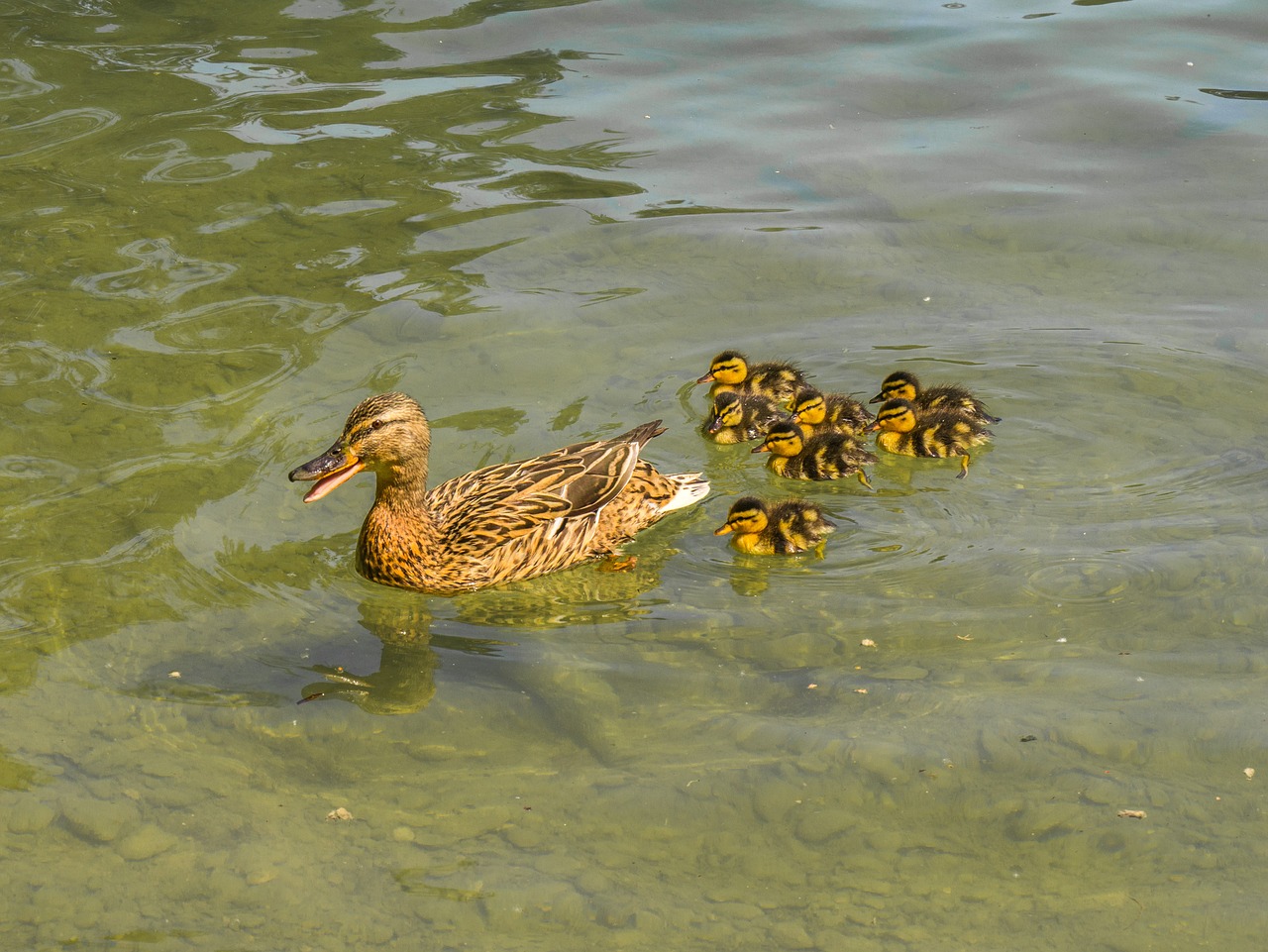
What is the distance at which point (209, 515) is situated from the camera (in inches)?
230

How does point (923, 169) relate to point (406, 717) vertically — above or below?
above

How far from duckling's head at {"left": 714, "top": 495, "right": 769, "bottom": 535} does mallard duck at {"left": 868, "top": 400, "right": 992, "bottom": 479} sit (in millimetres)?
991

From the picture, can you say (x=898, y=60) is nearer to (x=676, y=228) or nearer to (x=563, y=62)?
(x=563, y=62)

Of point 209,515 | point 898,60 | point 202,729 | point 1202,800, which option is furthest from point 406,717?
point 898,60

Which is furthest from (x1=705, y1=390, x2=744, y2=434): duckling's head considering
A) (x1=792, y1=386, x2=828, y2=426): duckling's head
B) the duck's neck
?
the duck's neck

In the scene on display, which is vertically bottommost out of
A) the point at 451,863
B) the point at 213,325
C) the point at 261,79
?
the point at 451,863

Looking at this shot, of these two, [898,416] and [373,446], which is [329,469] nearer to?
[373,446]

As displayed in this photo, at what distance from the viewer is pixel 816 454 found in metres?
6.35

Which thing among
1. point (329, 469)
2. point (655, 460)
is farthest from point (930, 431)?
point (329, 469)

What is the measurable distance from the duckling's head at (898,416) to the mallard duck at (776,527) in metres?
0.88

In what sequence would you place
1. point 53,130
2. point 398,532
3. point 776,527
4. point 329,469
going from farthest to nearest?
point 53,130 → point 776,527 → point 398,532 → point 329,469

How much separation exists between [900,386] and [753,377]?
2.34 feet

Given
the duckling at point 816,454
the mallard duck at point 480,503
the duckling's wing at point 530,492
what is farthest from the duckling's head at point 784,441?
the duckling's wing at point 530,492

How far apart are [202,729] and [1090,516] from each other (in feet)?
11.4
